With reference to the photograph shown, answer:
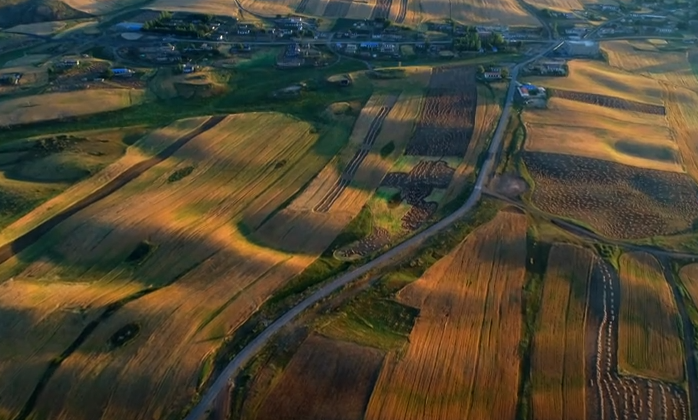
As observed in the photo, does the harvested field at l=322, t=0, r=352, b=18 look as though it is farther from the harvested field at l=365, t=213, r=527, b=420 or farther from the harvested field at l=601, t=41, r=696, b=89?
the harvested field at l=365, t=213, r=527, b=420

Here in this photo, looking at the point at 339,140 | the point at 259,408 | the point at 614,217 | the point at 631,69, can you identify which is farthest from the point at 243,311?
the point at 631,69

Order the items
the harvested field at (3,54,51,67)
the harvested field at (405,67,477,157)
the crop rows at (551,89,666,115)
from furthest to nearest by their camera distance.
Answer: the harvested field at (3,54,51,67)
the crop rows at (551,89,666,115)
the harvested field at (405,67,477,157)

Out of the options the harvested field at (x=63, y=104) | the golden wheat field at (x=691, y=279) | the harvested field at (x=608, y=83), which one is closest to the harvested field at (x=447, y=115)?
the harvested field at (x=608, y=83)

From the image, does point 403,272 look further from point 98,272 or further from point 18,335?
point 18,335

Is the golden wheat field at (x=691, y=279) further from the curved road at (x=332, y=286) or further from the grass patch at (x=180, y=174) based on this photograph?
the grass patch at (x=180, y=174)

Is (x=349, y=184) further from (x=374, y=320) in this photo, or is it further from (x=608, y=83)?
(x=608, y=83)

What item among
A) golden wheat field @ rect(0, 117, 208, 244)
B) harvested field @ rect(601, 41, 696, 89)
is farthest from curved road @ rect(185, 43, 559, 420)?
harvested field @ rect(601, 41, 696, 89)
